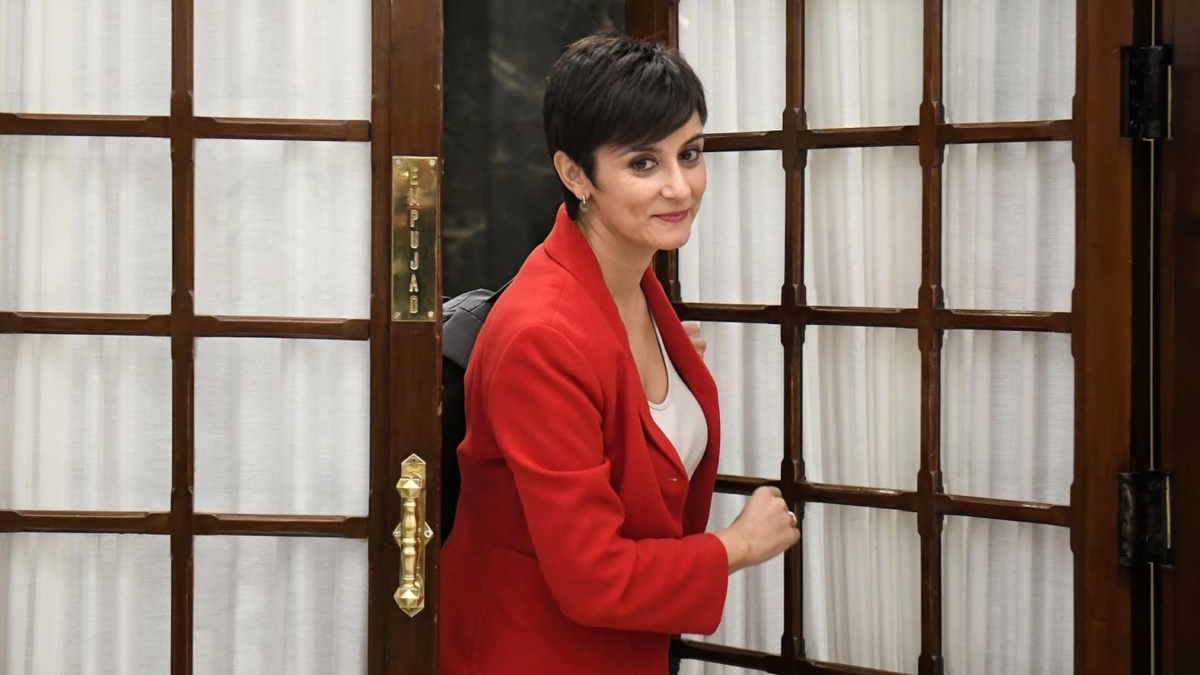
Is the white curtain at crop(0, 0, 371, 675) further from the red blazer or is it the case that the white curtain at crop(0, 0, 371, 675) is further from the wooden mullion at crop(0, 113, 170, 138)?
the red blazer

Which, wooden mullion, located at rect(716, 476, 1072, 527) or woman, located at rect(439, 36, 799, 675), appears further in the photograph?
wooden mullion, located at rect(716, 476, 1072, 527)

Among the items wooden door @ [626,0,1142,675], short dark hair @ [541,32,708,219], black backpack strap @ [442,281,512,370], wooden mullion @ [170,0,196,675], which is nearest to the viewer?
short dark hair @ [541,32,708,219]

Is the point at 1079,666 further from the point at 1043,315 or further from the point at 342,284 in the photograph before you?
the point at 342,284

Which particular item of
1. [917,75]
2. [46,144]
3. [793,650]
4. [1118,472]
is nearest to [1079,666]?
[1118,472]

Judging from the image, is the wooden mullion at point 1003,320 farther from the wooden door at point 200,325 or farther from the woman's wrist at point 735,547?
the wooden door at point 200,325

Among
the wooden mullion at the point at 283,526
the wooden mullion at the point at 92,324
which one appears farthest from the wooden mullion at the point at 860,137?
the wooden mullion at the point at 92,324

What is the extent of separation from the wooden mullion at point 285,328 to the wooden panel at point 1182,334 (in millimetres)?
1180

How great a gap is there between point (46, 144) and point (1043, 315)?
1.51 metres

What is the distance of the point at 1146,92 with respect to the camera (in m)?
1.97

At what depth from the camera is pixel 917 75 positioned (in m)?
2.19

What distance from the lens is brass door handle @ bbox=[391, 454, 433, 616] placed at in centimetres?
190

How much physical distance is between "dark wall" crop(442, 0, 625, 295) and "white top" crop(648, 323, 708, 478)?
174 cm

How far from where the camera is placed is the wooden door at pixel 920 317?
79.6 inches

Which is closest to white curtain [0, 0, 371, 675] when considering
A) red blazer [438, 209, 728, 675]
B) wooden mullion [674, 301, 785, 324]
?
red blazer [438, 209, 728, 675]
